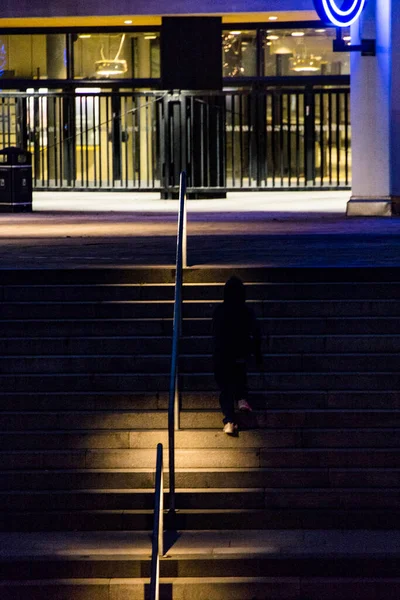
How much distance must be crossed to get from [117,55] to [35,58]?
6.11ft

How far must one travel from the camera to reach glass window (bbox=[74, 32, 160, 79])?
1028 inches

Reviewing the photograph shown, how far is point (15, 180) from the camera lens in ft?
70.8

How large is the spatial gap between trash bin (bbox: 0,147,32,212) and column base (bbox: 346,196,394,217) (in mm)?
5814

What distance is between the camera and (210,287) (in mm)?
11484

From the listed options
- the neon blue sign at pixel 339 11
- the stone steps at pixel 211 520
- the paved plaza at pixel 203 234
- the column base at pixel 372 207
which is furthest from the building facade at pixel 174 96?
the stone steps at pixel 211 520

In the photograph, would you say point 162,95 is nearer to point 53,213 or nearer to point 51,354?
point 53,213

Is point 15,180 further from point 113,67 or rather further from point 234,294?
point 234,294

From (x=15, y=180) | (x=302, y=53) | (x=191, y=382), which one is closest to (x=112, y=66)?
(x=302, y=53)

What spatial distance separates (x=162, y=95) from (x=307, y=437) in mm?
15885

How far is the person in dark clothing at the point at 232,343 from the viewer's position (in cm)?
976

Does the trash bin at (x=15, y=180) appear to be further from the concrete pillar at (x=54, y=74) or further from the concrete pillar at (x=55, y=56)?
the concrete pillar at (x=55, y=56)

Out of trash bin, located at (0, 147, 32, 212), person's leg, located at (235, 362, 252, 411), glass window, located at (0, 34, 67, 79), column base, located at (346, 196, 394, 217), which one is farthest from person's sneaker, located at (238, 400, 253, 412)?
glass window, located at (0, 34, 67, 79)

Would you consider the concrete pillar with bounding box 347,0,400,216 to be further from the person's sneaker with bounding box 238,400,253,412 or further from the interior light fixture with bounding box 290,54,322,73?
the person's sneaker with bounding box 238,400,253,412

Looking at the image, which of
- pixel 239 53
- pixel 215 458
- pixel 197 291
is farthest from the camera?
pixel 239 53
